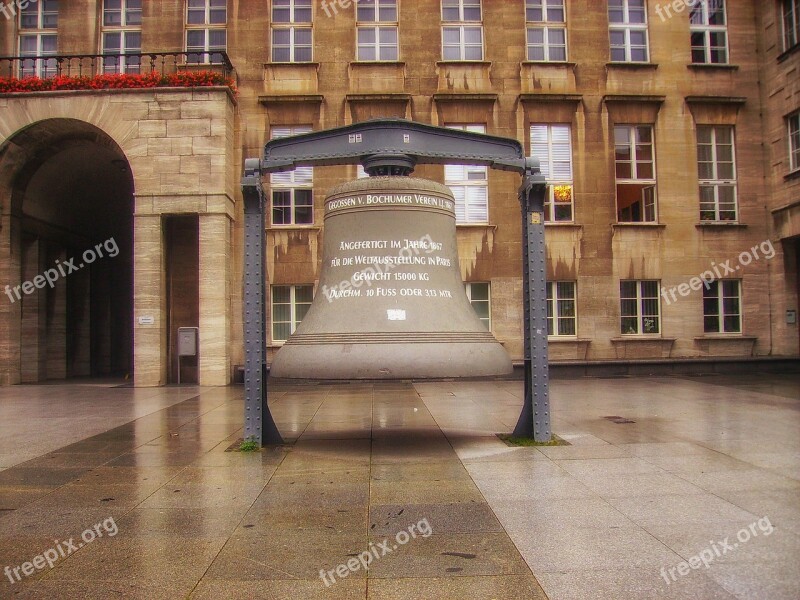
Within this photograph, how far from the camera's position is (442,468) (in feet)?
22.6

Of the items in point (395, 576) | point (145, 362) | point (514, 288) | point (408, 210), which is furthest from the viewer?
point (514, 288)

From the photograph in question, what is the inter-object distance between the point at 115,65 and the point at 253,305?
15.2m

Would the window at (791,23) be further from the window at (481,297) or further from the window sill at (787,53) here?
the window at (481,297)

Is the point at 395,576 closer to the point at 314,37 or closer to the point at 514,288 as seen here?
the point at 514,288

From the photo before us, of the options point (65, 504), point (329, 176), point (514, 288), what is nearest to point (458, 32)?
point (329, 176)

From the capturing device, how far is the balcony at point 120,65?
63.7ft

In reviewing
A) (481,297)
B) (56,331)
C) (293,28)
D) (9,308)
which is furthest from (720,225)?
(56,331)

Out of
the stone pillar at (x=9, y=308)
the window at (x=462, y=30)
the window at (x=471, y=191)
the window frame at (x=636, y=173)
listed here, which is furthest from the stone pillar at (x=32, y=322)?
the window frame at (x=636, y=173)

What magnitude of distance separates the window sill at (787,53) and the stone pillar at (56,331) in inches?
907

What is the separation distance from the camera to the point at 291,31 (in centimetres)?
2042

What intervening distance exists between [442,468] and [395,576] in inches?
114

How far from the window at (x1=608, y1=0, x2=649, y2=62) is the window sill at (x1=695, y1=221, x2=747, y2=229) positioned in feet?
17.3

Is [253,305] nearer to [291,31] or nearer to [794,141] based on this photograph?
[291,31]

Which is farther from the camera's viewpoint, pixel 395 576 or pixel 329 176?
pixel 329 176
